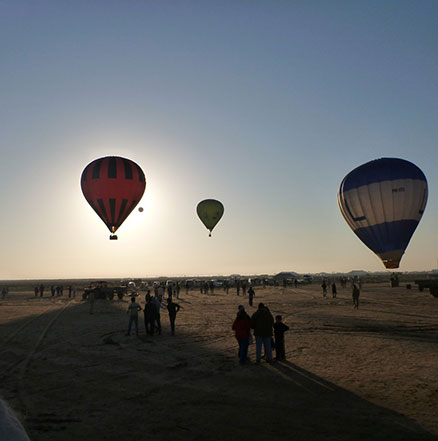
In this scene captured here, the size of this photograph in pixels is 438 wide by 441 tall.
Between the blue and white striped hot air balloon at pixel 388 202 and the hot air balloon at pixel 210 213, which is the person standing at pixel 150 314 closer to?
the blue and white striped hot air balloon at pixel 388 202

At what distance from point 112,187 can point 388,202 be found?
2246 cm

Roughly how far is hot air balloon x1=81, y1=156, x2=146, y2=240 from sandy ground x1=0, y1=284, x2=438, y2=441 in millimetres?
17758

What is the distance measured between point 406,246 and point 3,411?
3356cm

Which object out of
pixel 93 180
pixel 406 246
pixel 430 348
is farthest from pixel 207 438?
pixel 406 246

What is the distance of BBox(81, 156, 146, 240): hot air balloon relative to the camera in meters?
31.4

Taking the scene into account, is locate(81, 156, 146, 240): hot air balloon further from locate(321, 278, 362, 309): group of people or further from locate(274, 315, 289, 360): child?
locate(274, 315, 289, 360): child

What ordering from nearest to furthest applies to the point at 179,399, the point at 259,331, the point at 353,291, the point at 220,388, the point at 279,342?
the point at 179,399
the point at 220,388
the point at 259,331
the point at 279,342
the point at 353,291

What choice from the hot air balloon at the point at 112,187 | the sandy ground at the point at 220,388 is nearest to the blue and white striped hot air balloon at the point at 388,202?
the sandy ground at the point at 220,388

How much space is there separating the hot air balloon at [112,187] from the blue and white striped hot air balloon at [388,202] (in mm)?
18663

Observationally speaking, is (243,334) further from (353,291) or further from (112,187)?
(112,187)

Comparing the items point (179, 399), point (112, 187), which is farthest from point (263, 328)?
point (112, 187)

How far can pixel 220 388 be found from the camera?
26.6ft

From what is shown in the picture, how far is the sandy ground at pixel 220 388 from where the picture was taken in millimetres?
5902

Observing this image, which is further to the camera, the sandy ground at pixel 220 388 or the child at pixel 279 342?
the child at pixel 279 342
